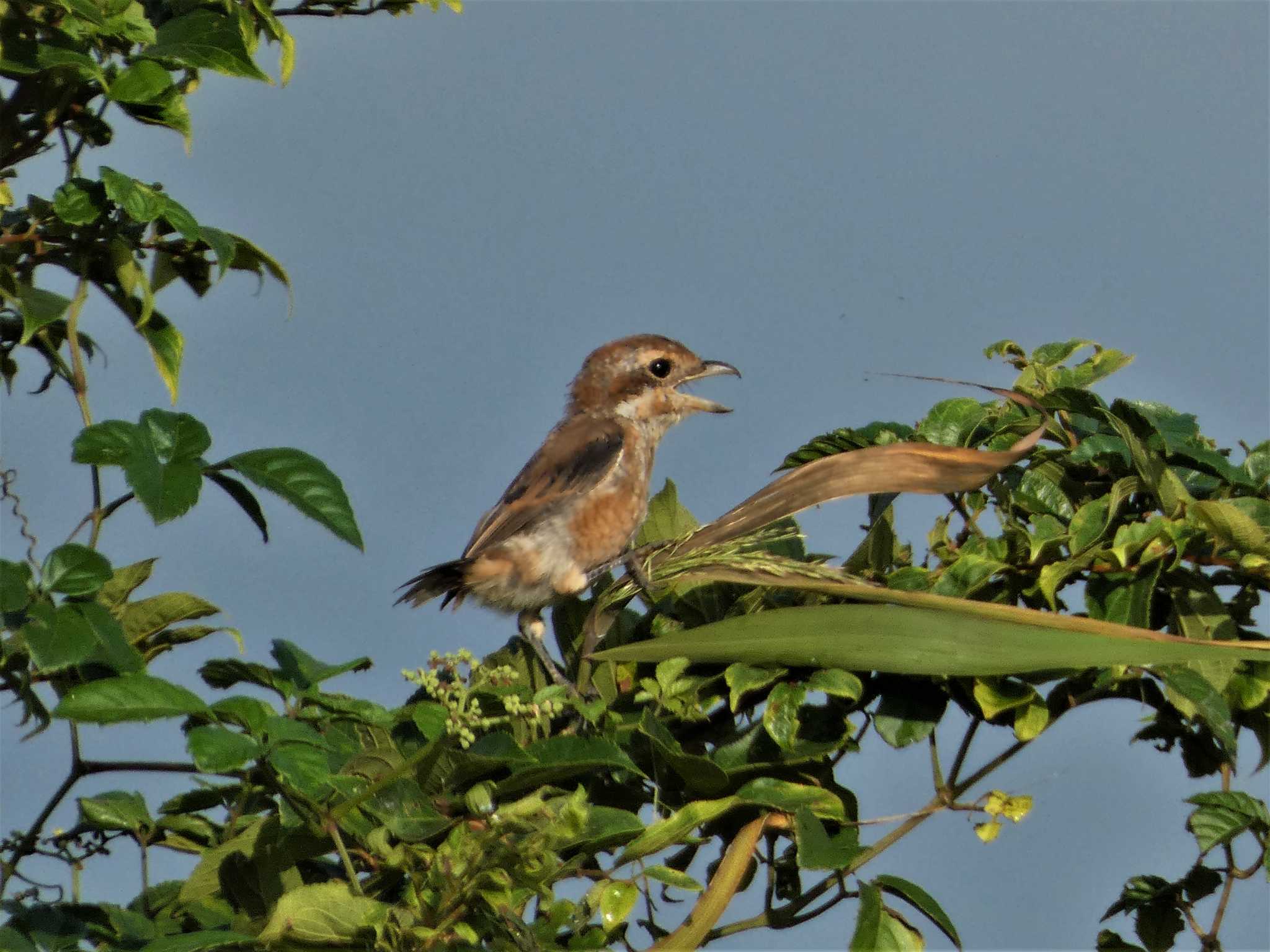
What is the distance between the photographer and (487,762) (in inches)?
96.1

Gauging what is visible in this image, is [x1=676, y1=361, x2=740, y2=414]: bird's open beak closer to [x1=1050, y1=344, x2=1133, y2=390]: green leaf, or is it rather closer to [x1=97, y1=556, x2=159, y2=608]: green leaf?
[x1=1050, y1=344, x2=1133, y2=390]: green leaf

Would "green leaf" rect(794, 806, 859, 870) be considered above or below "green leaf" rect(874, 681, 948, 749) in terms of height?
below

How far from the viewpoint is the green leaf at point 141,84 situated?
2891 millimetres

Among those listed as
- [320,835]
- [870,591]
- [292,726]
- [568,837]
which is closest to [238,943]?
[320,835]

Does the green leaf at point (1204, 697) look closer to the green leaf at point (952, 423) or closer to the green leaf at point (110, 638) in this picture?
the green leaf at point (952, 423)

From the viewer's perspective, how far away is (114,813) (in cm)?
272

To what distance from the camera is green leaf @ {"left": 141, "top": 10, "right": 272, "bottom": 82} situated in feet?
9.43

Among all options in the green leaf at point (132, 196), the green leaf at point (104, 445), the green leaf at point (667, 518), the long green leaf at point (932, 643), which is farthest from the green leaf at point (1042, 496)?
the green leaf at point (132, 196)

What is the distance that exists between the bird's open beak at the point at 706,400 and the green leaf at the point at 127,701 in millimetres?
3407

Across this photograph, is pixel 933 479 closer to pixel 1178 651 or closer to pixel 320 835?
pixel 1178 651

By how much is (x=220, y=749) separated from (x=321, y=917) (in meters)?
0.34

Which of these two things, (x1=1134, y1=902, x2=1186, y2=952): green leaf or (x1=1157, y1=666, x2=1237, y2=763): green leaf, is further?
(x1=1134, y1=902, x2=1186, y2=952): green leaf

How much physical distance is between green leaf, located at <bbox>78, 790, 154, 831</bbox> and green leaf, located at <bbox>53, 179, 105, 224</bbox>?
45.7 inches

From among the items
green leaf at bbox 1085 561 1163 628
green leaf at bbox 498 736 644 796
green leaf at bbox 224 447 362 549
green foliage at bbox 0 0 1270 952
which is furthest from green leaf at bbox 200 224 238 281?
green leaf at bbox 1085 561 1163 628
